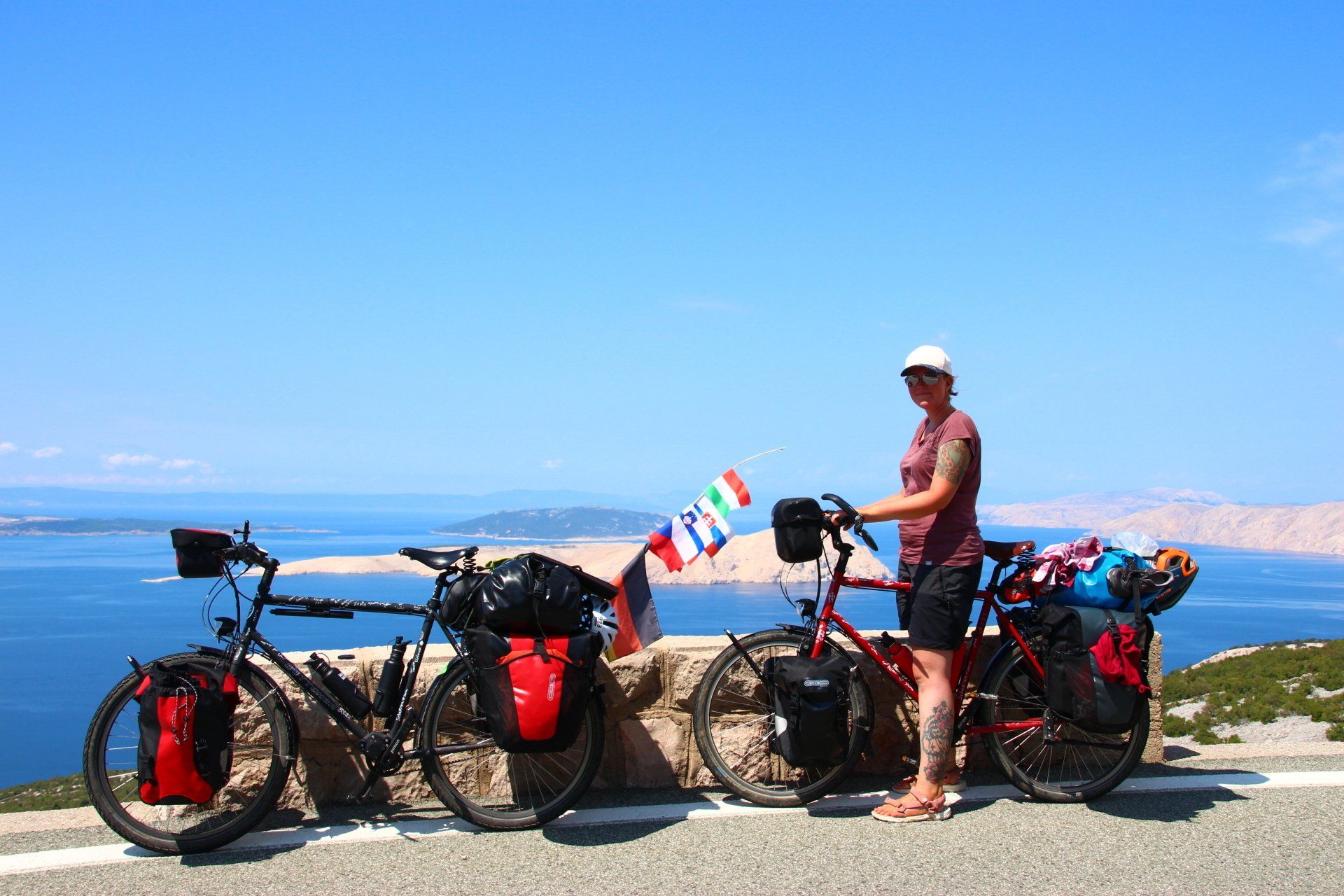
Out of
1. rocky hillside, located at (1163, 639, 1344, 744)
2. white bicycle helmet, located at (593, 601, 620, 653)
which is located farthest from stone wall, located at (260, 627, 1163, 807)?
rocky hillside, located at (1163, 639, 1344, 744)

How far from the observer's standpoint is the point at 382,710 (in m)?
4.05

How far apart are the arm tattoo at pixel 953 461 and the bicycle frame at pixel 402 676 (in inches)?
83.8

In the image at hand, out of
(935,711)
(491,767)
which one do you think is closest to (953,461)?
(935,711)

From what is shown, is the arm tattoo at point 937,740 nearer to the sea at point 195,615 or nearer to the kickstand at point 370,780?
the sea at point 195,615

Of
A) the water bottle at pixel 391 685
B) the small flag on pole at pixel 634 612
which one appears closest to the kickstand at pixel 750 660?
the small flag on pole at pixel 634 612

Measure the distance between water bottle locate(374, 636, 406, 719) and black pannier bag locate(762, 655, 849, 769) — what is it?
160 centimetres

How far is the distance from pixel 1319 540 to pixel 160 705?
234 m

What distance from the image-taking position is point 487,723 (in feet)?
12.9

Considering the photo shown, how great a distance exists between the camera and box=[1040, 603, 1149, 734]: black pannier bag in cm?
401

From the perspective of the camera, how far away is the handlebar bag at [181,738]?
11.8 feet

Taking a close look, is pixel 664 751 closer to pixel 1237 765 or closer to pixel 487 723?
pixel 487 723

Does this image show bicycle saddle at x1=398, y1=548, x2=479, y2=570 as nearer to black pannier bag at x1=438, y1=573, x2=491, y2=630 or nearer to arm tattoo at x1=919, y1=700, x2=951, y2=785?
black pannier bag at x1=438, y1=573, x2=491, y2=630

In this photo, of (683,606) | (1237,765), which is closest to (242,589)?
(1237,765)

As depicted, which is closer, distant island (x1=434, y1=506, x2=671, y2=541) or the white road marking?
the white road marking
